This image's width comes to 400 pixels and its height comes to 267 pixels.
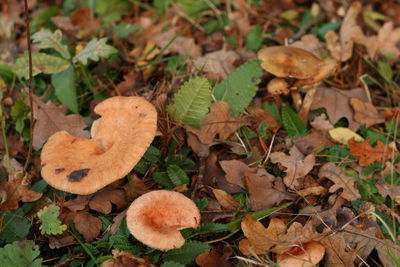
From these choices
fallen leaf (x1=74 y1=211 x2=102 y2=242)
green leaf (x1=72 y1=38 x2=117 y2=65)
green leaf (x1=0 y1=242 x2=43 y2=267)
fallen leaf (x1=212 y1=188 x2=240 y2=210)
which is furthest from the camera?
green leaf (x1=72 y1=38 x2=117 y2=65)

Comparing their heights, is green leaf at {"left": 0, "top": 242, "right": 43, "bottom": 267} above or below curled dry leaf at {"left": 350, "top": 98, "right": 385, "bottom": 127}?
below

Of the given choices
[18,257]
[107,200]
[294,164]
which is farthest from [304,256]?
[18,257]

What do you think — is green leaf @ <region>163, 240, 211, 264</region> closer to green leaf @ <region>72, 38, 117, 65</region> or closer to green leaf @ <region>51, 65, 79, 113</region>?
green leaf @ <region>51, 65, 79, 113</region>

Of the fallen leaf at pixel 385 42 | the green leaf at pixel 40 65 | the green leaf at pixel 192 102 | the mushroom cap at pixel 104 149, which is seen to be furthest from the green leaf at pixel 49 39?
the fallen leaf at pixel 385 42

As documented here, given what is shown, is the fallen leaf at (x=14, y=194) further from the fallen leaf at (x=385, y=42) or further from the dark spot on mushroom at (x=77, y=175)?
the fallen leaf at (x=385, y=42)

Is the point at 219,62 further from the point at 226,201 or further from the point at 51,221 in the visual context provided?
the point at 51,221

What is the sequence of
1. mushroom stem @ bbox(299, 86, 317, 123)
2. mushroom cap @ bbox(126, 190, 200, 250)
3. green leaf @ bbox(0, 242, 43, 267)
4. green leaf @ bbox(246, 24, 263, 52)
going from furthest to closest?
green leaf @ bbox(246, 24, 263, 52) → mushroom stem @ bbox(299, 86, 317, 123) → green leaf @ bbox(0, 242, 43, 267) → mushroom cap @ bbox(126, 190, 200, 250)

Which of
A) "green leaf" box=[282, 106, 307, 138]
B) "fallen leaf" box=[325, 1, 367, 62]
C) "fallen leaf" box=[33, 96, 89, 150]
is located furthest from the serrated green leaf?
"fallen leaf" box=[325, 1, 367, 62]
